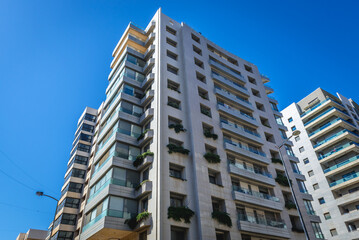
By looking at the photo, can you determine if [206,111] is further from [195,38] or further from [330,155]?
[330,155]

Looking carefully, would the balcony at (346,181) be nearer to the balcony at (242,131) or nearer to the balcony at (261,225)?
the balcony at (242,131)

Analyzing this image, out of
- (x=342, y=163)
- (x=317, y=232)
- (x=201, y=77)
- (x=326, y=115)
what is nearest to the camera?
(x=317, y=232)

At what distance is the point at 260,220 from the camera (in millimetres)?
30641

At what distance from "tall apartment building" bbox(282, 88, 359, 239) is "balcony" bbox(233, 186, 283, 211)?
23508mm

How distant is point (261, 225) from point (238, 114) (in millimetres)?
16310

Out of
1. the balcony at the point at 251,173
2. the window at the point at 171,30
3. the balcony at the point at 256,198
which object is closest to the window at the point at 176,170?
the balcony at the point at 251,173

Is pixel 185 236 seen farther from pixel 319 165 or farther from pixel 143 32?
pixel 319 165

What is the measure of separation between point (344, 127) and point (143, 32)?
46420mm

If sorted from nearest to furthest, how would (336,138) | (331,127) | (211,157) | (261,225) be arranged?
(261,225)
(211,157)
(336,138)
(331,127)

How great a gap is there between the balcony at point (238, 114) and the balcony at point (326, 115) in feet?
88.4

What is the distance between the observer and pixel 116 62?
4678cm

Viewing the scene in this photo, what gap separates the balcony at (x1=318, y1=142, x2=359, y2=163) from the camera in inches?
2037

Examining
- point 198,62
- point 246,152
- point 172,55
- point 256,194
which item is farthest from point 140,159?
point 198,62

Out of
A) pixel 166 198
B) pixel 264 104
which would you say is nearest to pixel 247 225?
pixel 166 198
